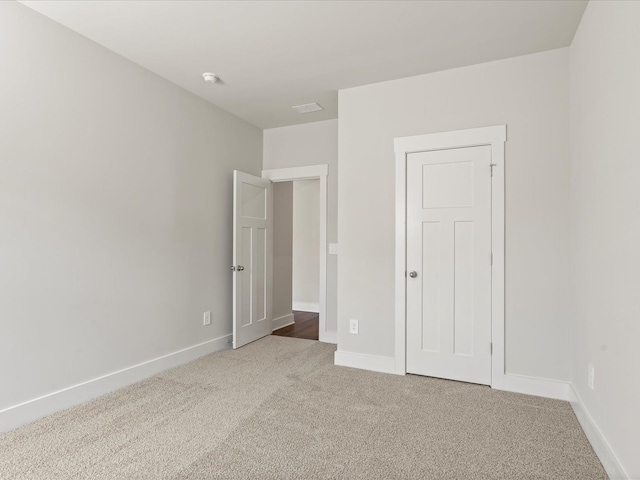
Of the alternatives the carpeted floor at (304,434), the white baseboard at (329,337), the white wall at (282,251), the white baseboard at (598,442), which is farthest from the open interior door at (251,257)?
the white baseboard at (598,442)

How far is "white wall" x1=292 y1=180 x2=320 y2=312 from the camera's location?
6.45 metres

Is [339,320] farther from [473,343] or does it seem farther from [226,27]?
[226,27]

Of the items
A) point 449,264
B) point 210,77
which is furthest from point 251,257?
point 449,264

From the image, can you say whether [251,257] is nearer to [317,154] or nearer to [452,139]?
[317,154]

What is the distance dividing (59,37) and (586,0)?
3.40m

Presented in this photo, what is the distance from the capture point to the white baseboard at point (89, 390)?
7.23ft

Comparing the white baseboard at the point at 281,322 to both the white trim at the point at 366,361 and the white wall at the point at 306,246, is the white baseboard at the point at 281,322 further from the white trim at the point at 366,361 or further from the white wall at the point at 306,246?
the white trim at the point at 366,361

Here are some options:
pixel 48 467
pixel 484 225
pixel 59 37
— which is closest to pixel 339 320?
pixel 484 225

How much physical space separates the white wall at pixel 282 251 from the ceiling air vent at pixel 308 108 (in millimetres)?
1292

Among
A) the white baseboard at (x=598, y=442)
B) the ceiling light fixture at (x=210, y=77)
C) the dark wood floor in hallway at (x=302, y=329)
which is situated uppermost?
the ceiling light fixture at (x=210, y=77)

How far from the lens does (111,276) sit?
2.79 m

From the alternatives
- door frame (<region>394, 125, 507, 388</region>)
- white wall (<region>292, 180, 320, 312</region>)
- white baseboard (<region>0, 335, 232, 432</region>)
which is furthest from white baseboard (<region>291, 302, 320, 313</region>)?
door frame (<region>394, 125, 507, 388</region>)

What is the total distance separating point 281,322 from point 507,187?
3.42m

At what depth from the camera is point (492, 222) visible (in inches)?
113
